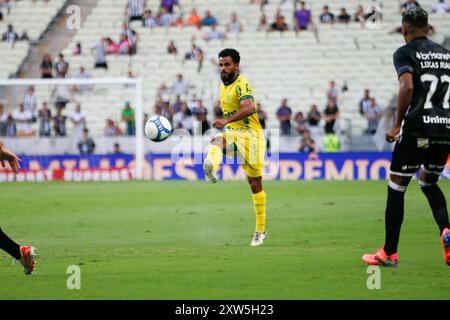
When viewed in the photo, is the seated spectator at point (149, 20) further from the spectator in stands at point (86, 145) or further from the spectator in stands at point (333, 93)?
the spectator in stands at point (333, 93)

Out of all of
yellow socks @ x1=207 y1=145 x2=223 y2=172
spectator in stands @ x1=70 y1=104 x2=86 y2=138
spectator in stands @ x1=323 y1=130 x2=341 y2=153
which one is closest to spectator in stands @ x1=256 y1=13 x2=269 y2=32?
spectator in stands @ x1=323 y1=130 x2=341 y2=153

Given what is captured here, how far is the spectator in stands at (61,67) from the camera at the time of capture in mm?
33625

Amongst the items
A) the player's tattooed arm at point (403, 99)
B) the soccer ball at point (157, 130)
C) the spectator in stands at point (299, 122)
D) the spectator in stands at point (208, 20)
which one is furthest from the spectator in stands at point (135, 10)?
the player's tattooed arm at point (403, 99)

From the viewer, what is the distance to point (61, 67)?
111ft

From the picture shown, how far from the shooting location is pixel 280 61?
34.8 metres

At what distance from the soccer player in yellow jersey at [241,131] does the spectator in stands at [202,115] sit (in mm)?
16194

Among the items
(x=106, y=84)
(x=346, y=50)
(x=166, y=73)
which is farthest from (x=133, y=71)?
(x=346, y=50)

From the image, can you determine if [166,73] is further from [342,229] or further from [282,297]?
[282,297]

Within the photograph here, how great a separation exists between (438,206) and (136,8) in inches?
1123

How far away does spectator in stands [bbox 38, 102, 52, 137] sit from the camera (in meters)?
29.5

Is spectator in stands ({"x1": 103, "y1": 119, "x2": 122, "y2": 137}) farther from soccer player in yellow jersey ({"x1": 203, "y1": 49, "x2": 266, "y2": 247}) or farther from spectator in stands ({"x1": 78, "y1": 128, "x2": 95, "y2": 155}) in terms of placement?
soccer player in yellow jersey ({"x1": 203, "y1": 49, "x2": 266, "y2": 247})

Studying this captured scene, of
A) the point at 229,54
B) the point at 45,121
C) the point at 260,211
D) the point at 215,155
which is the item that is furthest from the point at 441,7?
the point at 215,155

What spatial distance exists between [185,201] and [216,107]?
34.9ft

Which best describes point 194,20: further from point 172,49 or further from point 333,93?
point 333,93
